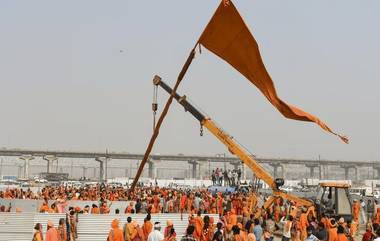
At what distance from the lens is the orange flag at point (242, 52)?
446 inches

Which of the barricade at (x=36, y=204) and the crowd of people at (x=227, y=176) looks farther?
the crowd of people at (x=227, y=176)

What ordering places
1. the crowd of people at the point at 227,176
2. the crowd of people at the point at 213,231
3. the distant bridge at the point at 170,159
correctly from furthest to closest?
the distant bridge at the point at 170,159 → the crowd of people at the point at 227,176 → the crowd of people at the point at 213,231

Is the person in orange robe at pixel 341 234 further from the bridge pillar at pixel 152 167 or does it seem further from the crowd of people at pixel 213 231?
the bridge pillar at pixel 152 167

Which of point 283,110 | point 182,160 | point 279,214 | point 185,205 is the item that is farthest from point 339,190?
point 182,160

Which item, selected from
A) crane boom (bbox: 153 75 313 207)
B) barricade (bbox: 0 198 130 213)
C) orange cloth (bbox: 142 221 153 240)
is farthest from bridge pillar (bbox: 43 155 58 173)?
orange cloth (bbox: 142 221 153 240)

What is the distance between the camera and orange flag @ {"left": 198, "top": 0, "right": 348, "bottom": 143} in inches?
446

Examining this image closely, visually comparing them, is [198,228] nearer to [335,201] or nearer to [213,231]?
[213,231]

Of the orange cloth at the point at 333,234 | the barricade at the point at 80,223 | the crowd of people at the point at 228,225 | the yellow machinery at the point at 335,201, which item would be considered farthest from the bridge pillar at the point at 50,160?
the orange cloth at the point at 333,234

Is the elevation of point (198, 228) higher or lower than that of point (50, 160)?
lower

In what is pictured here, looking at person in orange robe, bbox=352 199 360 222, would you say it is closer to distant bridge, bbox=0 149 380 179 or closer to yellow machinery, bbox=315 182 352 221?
yellow machinery, bbox=315 182 352 221

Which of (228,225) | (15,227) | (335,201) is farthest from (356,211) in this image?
(15,227)

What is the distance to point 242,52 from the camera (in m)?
12.6

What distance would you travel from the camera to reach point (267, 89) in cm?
1196

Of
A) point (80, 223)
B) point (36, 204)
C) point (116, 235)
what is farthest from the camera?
point (36, 204)
